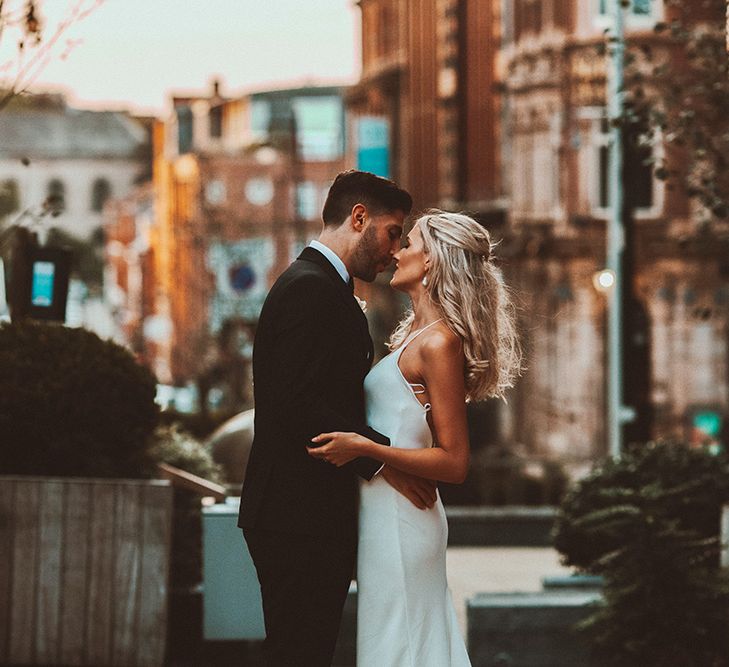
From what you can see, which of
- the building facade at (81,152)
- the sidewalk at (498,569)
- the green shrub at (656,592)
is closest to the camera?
the green shrub at (656,592)

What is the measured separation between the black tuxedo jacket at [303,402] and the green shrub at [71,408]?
353cm

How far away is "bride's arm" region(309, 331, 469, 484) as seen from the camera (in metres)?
5.59

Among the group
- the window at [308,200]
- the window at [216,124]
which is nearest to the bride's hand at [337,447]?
the window at [308,200]

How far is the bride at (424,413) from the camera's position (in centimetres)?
561

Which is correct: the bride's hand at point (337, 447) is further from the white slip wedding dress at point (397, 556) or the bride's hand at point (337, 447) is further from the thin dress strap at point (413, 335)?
the thin dress strap at point (413, 335)

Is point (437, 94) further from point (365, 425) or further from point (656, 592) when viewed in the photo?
point (365, 425)

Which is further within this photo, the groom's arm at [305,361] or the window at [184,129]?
the window at [184,129]

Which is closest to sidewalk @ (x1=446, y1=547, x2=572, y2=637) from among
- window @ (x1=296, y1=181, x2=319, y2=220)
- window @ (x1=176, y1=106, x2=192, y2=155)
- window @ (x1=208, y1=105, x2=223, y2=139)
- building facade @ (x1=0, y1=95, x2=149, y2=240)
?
window @ (x1=296, y1=181, x2=319, y2=220)

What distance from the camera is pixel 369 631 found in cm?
576

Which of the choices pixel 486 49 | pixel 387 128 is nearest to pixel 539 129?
pixel 486 49

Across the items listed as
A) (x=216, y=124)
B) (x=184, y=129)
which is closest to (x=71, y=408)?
(x=184, y=129)

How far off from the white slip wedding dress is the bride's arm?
4.4 inches

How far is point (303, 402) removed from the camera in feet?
18.0

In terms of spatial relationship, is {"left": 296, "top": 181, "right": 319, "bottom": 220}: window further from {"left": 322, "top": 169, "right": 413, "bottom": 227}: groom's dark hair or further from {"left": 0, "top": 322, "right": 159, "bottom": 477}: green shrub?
{"left": 322, "top": 169, "right": 413, "bottom": 227}: groom's dark hair
